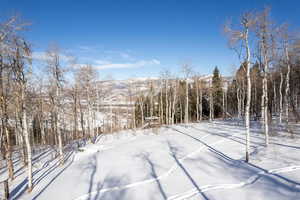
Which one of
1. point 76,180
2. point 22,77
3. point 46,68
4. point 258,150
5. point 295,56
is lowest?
point 76,180

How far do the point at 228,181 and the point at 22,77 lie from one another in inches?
397

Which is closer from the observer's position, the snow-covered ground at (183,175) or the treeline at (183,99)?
the snow-covered ground at (183,175)

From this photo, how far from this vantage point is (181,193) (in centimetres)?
666

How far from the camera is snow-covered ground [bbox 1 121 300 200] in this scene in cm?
653

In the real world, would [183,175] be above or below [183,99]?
below

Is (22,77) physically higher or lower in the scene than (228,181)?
higher

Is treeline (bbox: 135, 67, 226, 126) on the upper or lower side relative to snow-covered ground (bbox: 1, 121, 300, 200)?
upper

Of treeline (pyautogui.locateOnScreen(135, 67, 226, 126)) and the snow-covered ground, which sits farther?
treeline (pyautogui.locateOnScreen(135, 67, 226, 126))

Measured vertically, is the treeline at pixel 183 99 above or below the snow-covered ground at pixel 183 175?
above

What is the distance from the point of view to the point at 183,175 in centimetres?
823

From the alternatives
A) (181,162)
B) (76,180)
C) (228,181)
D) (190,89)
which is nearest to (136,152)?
(181,162)

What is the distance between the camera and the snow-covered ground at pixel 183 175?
6.53m

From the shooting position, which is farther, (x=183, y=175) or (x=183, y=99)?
(x=183, y=99)

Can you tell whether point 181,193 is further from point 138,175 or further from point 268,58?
point 268,58
